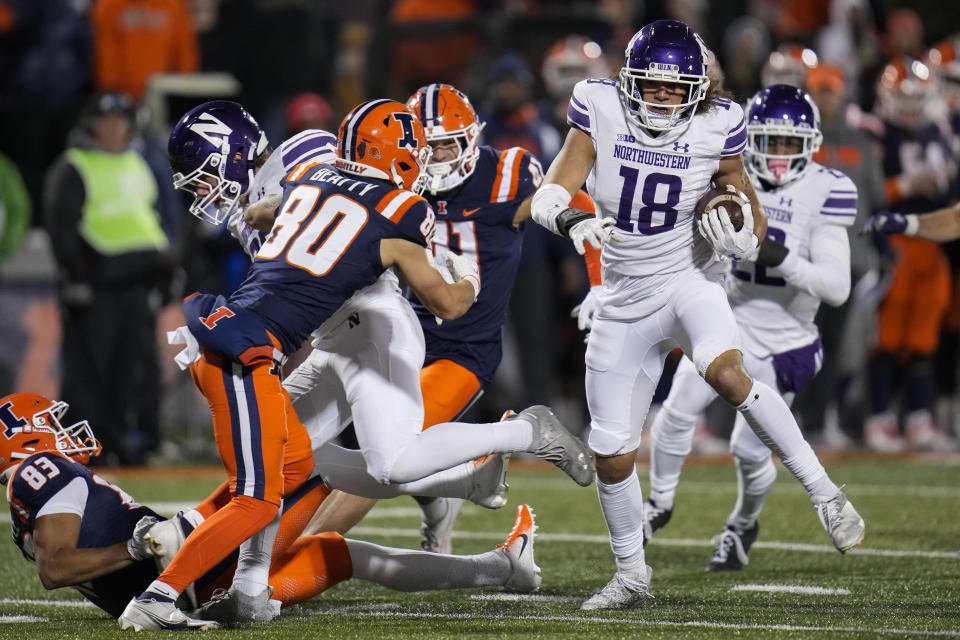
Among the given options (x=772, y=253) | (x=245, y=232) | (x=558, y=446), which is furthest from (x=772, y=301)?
(x=245, y=232)

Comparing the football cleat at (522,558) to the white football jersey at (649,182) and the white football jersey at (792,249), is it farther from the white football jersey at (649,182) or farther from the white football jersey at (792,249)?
the white football jersey at (792,249)

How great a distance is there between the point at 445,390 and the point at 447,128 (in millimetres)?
879

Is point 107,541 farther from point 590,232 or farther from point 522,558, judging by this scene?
point 590,232

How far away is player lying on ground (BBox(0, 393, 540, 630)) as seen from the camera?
438cm

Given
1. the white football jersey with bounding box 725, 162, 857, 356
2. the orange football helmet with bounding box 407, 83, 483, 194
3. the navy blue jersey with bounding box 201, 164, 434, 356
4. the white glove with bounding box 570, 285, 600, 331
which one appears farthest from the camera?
the white football jersey with bounding box 725, 162, 857, 356

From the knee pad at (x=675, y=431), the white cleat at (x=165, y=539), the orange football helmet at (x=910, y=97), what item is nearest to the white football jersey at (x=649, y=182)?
the knee pad at (x=675, y=431)

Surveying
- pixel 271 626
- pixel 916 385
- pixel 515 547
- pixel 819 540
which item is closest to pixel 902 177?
pixel 916 385

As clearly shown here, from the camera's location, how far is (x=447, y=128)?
205 inches

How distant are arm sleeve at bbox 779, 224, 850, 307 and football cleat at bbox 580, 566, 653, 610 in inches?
49.4

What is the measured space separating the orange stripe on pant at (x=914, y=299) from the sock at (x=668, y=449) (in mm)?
4222

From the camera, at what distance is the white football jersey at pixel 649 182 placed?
4.70m

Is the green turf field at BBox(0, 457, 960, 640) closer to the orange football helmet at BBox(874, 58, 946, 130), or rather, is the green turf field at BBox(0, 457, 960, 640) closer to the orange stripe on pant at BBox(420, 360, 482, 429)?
the orange stripe on pant at BBox(420, 360, 482, 429)

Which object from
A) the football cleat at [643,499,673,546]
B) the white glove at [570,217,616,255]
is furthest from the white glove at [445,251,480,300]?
the football cleat at [643,499,673,546]

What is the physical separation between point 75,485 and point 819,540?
3.01 m
